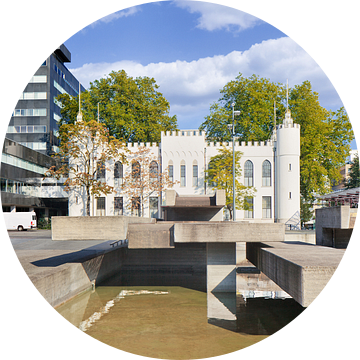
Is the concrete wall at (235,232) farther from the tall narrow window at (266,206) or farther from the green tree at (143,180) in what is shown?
the tall narrow window at (266,206)

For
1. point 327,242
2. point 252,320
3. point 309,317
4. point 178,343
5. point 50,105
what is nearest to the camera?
point 309,317

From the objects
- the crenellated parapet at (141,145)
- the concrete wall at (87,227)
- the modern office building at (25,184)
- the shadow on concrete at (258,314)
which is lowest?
the shadow on concrete at (258,314)

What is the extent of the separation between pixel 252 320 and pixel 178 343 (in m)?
4.50

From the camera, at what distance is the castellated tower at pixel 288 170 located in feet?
156

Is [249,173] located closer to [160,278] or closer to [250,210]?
[250,210]

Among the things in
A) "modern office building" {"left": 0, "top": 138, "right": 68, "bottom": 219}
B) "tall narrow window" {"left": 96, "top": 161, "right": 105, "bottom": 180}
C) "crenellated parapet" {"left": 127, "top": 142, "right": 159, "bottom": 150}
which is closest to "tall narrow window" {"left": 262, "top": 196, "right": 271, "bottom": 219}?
"crenellated parapet" {"left": 127, "top": 142, "right": 159, "bottom": 150}

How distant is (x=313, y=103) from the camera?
50.8 metres

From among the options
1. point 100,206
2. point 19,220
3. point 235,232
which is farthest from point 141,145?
point 235,232

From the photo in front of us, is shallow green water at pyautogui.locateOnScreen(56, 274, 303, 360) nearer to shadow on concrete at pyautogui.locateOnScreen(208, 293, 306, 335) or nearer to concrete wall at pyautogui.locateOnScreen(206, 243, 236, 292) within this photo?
shadow on concrete at pyautogui.locateOnScreen(208, 293, 306, 335)

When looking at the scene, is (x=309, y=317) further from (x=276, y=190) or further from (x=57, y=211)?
(x=57, y=211)

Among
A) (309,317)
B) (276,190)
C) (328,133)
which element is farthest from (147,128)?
(309,317)

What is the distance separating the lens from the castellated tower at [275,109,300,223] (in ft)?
156

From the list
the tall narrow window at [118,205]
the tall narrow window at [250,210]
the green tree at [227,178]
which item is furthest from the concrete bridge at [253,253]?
the tall narrow window at [118,205]

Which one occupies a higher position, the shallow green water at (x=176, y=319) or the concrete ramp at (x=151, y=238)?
the concrete ramp at (x=151, y=238)
